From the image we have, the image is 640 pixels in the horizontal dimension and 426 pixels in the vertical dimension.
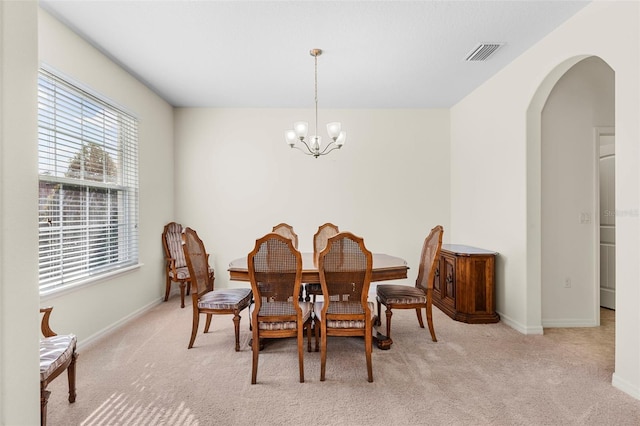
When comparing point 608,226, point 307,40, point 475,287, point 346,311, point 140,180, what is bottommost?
point 475,287

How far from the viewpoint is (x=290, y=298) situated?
2.46 metres


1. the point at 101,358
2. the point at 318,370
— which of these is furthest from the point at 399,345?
the point at 101,358

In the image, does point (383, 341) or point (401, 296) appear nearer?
point (383, 341)

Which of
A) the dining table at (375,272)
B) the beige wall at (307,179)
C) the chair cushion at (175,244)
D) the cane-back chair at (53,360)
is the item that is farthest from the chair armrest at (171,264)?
the cane-back chair at (53,360)

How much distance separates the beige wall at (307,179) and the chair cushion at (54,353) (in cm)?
295

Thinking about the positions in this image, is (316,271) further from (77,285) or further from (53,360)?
(77,285)

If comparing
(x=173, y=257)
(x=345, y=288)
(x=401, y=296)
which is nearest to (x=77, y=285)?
(x=173, y=257)

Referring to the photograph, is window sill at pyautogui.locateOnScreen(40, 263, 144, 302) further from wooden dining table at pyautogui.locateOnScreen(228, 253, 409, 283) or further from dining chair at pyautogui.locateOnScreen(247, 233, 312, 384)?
dining chair at pyautogui.locateOnScreen(247, 233, 312, 384)

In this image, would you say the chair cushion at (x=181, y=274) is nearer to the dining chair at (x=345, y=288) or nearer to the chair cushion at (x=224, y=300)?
the chair cushion at (x=224, y=300)

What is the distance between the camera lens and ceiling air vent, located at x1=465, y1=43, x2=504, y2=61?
3.03m

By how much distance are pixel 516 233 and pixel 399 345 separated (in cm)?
170

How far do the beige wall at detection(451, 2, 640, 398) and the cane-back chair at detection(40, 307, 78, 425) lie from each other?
3.48m

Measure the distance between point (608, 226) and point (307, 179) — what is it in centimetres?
395

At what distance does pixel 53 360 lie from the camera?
1712mm
